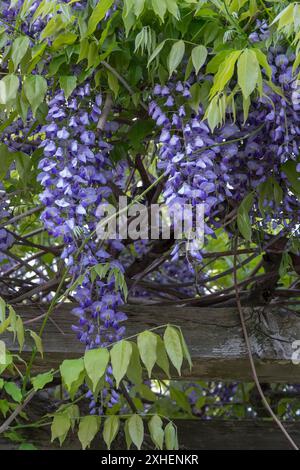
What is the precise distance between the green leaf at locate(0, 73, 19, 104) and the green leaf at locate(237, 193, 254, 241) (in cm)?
51

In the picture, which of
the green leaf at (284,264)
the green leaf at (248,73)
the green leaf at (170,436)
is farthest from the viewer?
the green leaf at (284,264)

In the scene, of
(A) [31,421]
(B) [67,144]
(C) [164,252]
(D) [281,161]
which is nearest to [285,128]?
(D) [281,161]

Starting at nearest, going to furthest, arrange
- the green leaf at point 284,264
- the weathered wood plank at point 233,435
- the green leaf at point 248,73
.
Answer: the green leaf at point 248,73 < the green leaf at point 284,264 < the weathered wood plank at point 233,435

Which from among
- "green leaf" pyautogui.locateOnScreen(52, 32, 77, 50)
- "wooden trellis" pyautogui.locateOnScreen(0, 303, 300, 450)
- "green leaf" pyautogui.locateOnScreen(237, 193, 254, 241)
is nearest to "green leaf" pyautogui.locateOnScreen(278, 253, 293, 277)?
"wooden trellis" pyautogui.locateOnScreen(0, 303, 300, 450)

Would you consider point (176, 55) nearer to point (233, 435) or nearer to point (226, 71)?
point (226, 71)

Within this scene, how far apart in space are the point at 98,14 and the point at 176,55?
0.50 feet

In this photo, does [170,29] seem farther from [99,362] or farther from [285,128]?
[99,362]

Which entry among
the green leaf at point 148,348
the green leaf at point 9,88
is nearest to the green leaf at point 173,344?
the green leaf at point 148,348

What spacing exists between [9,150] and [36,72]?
7.5 inches

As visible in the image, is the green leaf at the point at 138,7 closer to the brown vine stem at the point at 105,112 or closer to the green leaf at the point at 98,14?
the green leaf at the point at 98,14

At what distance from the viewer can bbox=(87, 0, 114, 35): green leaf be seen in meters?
1.40

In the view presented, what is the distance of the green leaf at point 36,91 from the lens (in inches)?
58.7

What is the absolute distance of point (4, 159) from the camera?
5.61 feet

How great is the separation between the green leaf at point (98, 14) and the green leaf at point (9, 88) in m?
0.16
